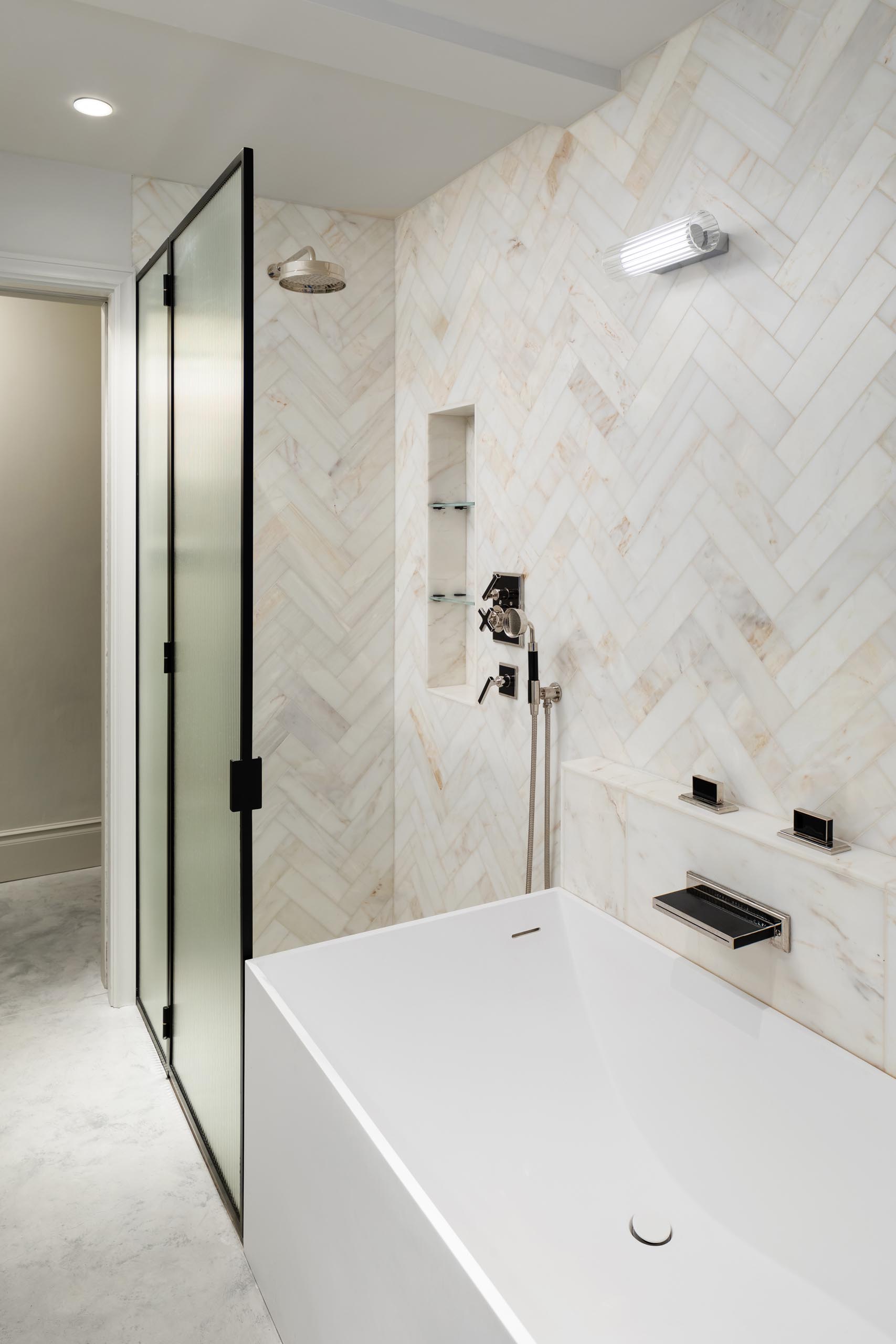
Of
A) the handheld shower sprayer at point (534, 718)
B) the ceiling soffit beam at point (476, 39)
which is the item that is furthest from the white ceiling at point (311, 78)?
the handheld shower sprayer at point (534, 718)

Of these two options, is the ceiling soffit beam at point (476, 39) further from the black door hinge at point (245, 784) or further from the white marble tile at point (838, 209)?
the black door hinge at point (245, 784)

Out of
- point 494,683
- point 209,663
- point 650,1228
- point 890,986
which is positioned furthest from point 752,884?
point 209,663

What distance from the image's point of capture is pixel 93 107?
2340mm

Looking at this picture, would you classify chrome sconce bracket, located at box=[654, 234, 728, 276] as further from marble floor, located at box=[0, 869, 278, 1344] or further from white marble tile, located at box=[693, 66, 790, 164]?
marble floor, located at box=[0, 869, 278, 1344]

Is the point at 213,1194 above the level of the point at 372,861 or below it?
below

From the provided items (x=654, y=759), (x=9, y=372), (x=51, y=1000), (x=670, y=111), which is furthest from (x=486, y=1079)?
(x=9, y=372)

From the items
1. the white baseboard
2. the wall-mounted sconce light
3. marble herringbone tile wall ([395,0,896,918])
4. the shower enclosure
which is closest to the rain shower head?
the shower enclosure

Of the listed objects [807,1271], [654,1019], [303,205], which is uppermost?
[303,205]

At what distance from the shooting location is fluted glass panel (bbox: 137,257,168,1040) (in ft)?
8.52

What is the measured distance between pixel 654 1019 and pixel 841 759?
655mm

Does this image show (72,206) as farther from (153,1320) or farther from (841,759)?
(153,1320)

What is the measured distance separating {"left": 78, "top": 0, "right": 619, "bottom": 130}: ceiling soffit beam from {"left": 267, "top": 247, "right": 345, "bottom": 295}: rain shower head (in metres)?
0.44

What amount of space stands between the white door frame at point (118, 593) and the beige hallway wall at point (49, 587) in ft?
3.84

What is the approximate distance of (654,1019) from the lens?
188 centimetres
